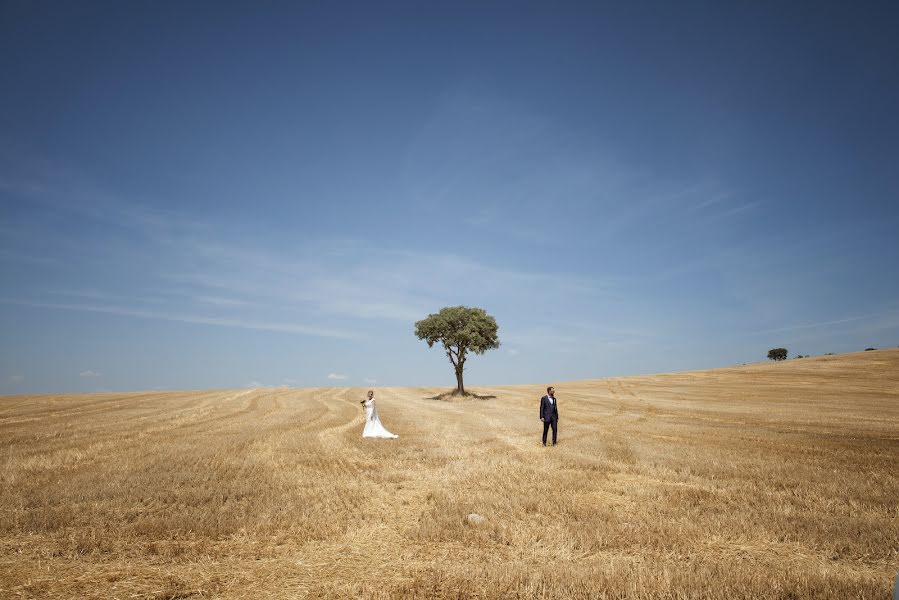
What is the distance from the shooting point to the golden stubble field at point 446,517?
689 centimetres

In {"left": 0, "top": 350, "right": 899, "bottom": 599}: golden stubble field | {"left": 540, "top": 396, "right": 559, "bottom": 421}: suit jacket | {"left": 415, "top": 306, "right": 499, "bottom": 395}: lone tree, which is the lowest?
{"left": 0, "top": 350, "right": 899, "bottom": 599}: golden stubble field

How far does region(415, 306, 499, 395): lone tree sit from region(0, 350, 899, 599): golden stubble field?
119 feet

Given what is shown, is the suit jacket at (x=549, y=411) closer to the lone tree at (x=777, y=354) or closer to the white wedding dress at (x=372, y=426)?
the white wedding dress at (x=372, y=426)

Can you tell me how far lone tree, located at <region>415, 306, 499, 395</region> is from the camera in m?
58.5

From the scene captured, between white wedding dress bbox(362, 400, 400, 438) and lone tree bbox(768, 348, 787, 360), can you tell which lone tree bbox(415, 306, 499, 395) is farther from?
lone tree bbox(768, 348, 787, 360)

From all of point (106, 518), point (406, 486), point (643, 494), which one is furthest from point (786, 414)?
point (106, 518)

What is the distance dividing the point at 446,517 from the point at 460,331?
48433mm

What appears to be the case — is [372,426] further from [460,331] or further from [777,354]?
[777,354]

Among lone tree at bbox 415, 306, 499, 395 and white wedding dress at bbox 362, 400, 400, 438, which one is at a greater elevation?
lone tree at bbox 415, 306, 499, 395

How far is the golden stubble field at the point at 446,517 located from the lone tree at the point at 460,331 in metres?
36.4

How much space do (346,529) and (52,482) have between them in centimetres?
965

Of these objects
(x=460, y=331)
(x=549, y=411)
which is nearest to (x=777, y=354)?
(x=460, y=331)

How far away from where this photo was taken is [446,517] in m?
9.84

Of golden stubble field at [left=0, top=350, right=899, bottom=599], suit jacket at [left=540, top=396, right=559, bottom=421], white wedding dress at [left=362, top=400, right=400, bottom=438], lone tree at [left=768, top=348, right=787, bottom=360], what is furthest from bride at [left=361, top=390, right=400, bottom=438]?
lone tree at [left=768, top=348, right=787, bottom=360]
